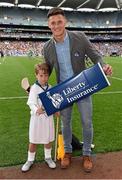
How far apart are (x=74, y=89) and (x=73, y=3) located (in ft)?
286

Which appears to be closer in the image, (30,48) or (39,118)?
(39,118)

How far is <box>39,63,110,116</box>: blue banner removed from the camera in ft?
19.1

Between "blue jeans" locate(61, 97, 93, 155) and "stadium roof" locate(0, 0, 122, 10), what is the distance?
8312 cm

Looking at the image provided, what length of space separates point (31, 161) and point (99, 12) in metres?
95.1

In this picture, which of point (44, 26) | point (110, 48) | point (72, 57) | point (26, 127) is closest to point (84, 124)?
point (72, 57)

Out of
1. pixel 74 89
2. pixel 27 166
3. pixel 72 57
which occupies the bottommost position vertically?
pixel 27 166

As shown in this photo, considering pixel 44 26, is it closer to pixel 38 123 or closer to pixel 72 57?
pixel 72 57

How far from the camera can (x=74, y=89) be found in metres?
5.91

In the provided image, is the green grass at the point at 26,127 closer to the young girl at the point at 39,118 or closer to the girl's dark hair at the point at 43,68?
the young girl at the point at 39,118

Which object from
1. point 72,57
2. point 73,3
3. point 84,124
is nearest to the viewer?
point 72,57

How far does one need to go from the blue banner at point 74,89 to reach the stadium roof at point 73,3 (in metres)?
83.4

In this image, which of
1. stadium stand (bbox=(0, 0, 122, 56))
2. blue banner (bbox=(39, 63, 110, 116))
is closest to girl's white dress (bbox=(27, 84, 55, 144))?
blue banner (bbox=(39, 63, 110, 116))

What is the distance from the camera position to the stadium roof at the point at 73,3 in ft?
288

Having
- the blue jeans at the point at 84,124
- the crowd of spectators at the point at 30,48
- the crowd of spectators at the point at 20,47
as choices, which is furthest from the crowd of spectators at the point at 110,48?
the blue jeans at the point at 84,124
